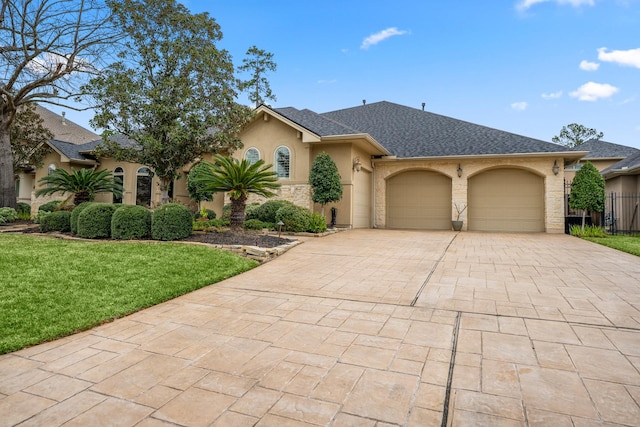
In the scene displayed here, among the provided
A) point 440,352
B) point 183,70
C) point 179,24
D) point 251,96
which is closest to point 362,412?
point 440,352

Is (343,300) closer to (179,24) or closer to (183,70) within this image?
(183,70)

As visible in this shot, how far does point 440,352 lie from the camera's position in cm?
279

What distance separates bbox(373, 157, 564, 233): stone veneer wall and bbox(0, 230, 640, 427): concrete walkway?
9195mm

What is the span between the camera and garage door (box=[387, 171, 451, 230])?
14828 mm

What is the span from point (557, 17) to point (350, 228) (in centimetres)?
945

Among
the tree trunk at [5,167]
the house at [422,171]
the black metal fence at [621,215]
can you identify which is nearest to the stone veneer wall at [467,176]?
the house at [422,171]

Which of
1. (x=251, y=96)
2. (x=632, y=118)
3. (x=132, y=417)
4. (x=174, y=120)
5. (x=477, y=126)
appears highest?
(x=251, y=96)

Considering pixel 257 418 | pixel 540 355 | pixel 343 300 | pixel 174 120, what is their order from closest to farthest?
pixel 257 418 → pixel 540 355 → pixel 343 300 → pixel 174 120

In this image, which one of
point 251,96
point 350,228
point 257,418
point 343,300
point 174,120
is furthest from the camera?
point 251,96

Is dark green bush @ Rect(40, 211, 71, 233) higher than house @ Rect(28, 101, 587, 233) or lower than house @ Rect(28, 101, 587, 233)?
lower

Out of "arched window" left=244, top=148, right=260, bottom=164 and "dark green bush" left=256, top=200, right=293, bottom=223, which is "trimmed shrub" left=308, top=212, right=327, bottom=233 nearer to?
"dark green bush" left=256, top=200, right=293, bottom=223

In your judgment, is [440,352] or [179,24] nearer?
[440,352]

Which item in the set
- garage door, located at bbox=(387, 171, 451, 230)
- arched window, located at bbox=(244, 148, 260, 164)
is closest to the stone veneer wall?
garage door, located at bbox=(387, 171, 451, 230)

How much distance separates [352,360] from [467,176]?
13.0m
